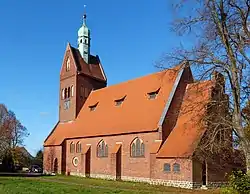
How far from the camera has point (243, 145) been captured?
64.5ft

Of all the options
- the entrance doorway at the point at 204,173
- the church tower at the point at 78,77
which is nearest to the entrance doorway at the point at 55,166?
the church tower at the point at 78,77

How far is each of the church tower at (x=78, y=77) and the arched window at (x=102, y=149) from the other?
30.9ft

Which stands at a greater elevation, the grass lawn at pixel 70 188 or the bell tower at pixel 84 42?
the bell tower at pixel 84 42

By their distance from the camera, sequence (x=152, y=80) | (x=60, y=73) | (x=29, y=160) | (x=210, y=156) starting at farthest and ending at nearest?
(x=29, y=160), (x=60, y=73), (x=152, y=80), (x=210, y=156)

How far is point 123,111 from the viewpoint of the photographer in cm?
4169

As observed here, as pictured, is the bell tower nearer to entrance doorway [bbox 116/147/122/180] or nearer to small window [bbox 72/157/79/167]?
small window [bbox 72/157/79/167]

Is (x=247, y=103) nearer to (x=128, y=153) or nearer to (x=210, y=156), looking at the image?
(x=210, y=156)

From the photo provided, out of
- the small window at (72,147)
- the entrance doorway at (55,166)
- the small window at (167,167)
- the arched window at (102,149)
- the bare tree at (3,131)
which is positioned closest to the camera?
the small window at (167,167)

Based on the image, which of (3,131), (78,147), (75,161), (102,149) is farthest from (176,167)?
(3,131)

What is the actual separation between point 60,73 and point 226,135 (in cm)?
3659

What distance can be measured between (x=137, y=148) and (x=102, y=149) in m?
6.49

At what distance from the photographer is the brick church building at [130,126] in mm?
30484

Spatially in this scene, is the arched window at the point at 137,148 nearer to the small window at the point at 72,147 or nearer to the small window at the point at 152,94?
the small window at the point at 152,94

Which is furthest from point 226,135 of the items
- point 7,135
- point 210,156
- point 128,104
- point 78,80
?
point 7,135
